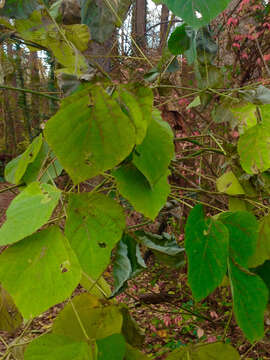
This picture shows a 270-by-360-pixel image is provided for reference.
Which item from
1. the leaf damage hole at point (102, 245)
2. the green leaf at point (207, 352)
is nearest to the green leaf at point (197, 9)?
the leaf damage hole at point (102, 245)

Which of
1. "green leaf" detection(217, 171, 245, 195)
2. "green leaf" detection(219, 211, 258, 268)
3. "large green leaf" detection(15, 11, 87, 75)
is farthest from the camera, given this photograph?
"green leaf" detection(217, 171, 245, 195)

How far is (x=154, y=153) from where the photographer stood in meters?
0.46

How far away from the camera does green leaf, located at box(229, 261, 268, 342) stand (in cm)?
53

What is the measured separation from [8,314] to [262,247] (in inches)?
24.2

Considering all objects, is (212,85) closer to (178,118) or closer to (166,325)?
(178,118)

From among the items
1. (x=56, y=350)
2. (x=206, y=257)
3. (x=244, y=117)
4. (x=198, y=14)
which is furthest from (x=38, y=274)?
(x=244, y=117)

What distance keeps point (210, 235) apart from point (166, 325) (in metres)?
2.44

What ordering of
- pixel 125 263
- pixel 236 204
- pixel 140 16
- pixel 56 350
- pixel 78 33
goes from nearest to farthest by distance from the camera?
pixel 56 350
pixel 125 263
pixel 78 33
pixel 236 204
pixel 140 16

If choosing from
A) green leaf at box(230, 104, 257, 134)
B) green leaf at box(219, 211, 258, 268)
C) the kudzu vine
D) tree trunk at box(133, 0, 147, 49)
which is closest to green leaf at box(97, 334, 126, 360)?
the kudzu vine

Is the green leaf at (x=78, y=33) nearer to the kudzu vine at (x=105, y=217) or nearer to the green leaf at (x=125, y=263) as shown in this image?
the kudzu vine at (x=105, y=217)

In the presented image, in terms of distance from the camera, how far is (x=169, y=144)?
1.51ft

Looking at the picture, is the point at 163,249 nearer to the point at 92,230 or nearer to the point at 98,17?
the point at 92,230

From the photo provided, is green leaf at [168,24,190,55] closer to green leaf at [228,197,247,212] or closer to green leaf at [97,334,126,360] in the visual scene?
green leaf at [228,197,247,212]

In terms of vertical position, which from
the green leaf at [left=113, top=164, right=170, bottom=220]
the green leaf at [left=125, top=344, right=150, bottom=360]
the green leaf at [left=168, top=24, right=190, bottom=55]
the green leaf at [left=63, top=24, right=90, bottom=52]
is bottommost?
the green leaf at [left=125, top=344, right=150, bottom=360]
